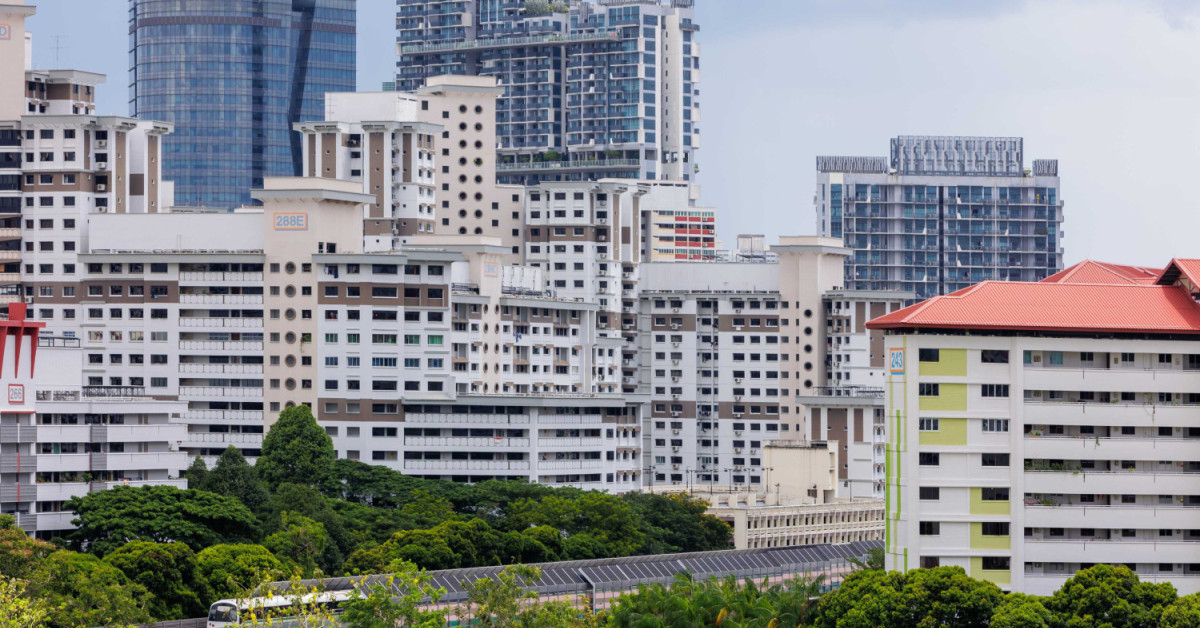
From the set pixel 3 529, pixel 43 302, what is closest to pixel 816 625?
pixel 3 529

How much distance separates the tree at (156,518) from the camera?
12256 cm

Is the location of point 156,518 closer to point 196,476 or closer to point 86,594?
point 196,476

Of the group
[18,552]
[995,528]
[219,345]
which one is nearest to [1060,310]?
[995,528]

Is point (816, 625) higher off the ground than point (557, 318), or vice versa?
point (557, 318)

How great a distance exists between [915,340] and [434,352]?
220ft

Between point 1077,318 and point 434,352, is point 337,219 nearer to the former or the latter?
point 434,352

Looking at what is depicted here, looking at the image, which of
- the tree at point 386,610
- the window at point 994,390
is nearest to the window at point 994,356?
the window at point 994,390

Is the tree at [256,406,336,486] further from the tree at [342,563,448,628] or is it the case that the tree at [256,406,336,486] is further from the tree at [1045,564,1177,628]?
the tree at [1045,564,1177,628]

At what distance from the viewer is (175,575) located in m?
112

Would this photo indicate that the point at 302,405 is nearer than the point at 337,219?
Yes

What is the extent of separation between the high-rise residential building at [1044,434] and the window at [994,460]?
5cm

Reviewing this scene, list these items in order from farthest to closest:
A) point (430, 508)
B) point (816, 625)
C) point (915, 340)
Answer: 1. point (430, 508)
2. point (915, 340)
3. point (816, 625)

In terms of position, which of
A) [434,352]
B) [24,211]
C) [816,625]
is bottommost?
[816,625]

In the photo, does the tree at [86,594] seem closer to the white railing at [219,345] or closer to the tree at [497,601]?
the tree at [497,601]
